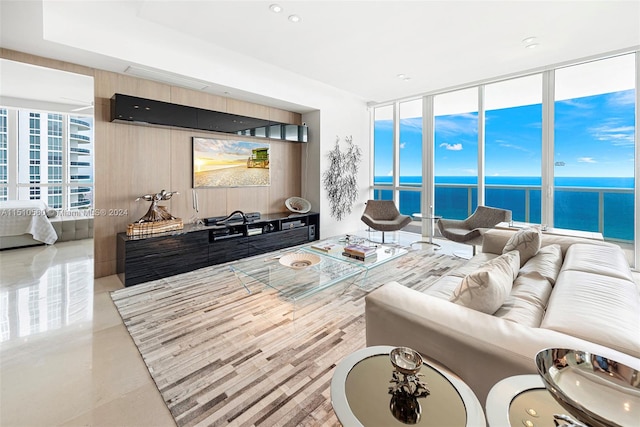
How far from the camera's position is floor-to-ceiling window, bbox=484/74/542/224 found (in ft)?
15.2

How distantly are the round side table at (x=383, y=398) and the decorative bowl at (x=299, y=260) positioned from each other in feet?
5.87

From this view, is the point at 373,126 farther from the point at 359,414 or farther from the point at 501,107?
the point at 359,414

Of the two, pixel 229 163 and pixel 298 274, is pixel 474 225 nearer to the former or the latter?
pixel 298 274

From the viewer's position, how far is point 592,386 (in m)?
0.77

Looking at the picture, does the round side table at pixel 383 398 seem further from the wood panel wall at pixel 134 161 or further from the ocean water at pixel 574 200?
the ocean water at pixel 574 200

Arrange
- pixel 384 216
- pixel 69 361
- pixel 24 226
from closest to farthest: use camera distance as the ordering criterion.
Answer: pixel 69 361
pixel 24 226
pixel 384 216

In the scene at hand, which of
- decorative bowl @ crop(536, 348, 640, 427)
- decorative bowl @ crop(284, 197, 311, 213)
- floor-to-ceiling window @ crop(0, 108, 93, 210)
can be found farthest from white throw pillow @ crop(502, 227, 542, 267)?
floor-to-ceiling window @ crop(0, 108, 93, 210)

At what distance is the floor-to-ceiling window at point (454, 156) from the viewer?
17.3 ft

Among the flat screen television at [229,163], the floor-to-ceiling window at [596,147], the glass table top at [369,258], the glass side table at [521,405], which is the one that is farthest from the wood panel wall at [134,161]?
the floor-to-ceiling window at [596,147]

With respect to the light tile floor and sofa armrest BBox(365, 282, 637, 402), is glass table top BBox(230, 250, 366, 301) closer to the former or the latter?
sofa armrest BBox(365, 282, 637, 402)

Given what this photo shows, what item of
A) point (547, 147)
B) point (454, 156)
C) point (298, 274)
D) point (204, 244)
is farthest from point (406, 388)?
point (454, 156)

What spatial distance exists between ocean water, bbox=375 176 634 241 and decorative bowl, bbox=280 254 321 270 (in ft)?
12.0

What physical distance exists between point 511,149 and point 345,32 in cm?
353

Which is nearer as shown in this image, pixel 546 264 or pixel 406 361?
pixel 406 361
